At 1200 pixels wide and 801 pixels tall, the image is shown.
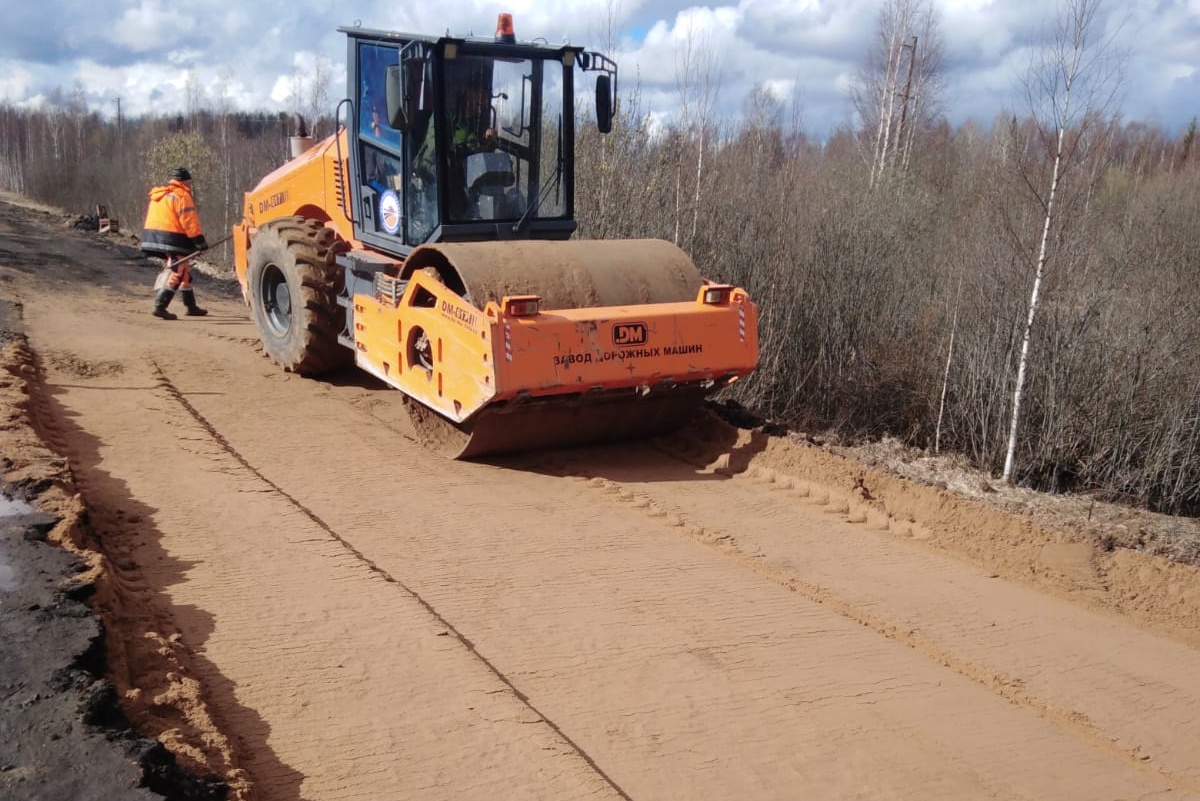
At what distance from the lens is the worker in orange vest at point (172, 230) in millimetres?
11703

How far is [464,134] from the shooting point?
732 centimetres

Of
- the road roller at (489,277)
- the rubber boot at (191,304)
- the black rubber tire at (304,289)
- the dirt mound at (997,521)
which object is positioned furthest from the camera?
the rubber boot at (191,304)

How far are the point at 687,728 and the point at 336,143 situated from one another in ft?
21.0

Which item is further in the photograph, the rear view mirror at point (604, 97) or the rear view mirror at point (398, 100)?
the rear view mirror at point (604, 97)

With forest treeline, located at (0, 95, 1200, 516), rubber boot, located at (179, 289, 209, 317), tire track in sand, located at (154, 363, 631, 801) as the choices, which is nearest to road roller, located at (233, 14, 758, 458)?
tire track in sand, located at (154, 363, 631, 801)

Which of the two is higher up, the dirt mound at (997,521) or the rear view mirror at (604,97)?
the rear view mirror at (604,97)

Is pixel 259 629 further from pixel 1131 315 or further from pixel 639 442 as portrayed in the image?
pixel 1131 315

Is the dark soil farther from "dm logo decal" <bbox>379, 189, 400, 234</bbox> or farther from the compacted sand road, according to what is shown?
"dm logo decal" <bbox>379, 189, 400, 234</bbox>

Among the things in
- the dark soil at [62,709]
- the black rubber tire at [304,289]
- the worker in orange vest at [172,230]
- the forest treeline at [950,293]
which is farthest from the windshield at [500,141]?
the worker in orange vest at [172,230]

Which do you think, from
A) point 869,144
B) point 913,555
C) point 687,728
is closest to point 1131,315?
point 913,555

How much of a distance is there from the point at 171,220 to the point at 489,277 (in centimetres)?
685

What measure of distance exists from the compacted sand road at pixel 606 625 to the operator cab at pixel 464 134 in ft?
5.62

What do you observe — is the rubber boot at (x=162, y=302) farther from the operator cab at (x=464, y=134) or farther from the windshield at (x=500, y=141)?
the windshield at (x=500, y=141)

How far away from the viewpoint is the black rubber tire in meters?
8.38
